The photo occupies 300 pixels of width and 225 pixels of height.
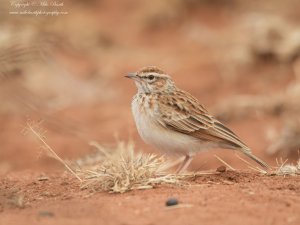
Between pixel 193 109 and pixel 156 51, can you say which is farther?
pixel 156 51

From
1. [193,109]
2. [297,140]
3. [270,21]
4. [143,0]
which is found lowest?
[297,140]

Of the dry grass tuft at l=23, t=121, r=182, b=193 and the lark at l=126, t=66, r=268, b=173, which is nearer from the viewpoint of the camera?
the dry grass tuft at l=23, t=121, r=182, b=193

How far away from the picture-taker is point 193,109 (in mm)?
8641

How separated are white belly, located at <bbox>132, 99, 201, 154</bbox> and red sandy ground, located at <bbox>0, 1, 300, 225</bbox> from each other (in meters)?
0.50

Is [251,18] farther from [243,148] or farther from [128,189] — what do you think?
[128,189]

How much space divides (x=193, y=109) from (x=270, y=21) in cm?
844

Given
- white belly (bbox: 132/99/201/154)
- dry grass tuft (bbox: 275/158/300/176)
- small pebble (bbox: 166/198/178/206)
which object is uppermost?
white belly (bbox: 132/99/201/154)

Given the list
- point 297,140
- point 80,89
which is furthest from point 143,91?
point 80,89

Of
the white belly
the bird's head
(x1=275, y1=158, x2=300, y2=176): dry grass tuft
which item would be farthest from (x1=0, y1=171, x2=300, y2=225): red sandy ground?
the bird's head

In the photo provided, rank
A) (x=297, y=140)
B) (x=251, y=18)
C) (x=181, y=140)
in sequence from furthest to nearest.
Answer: (x=251, y=18) < (x=297, y=140) < (x=181, y=140)

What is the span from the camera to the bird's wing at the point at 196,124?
830 cm

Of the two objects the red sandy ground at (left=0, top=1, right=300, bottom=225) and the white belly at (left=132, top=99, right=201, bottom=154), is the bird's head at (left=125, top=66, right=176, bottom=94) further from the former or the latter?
the red sandy ground at (left=0, top=1, right=300, bottom=225)

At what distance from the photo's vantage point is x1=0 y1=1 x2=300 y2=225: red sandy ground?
6.34 metres

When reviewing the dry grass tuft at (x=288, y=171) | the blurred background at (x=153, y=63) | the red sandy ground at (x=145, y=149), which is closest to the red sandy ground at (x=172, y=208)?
the red sandy ground at (x=145, y=149)
